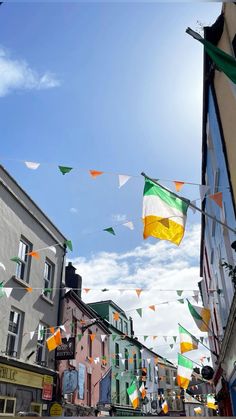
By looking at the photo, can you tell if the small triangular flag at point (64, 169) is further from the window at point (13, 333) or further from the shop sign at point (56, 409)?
the shop sign at point (56, 409)

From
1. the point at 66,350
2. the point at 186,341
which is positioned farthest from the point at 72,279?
the point at 186,341

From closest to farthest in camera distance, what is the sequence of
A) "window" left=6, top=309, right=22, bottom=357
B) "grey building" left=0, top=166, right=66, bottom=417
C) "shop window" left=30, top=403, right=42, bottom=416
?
"grey building" left=0, top=166, right=66, bottom=417
"window" left=6, top=309, right=22, bottom=357
"shop window" left=30, top=403, right=42, bottom=416

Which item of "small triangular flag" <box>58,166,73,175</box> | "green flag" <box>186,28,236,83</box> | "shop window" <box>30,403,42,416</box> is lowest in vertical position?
"shop window" <box>30,403,42,416</box>

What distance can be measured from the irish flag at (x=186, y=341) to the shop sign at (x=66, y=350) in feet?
16.1

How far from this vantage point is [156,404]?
38.8 meters

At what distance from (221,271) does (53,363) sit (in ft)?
29.7

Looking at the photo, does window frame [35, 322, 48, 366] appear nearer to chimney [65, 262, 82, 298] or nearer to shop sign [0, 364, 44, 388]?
shop sign [0, 364, 44, 388]

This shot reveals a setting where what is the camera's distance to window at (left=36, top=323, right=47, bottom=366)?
1505 centimetres

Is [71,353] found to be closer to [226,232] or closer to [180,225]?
[226,232]

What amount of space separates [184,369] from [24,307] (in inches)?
313

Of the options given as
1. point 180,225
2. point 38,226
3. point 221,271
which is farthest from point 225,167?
point 38,226

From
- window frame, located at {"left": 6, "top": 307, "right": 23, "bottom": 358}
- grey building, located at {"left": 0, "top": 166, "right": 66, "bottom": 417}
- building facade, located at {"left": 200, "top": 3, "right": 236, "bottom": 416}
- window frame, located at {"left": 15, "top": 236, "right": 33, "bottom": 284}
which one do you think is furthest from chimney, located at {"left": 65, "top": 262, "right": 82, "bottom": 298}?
building facade, located at {"left": 200, "top": 3, "right": 236, "bottom": 416}

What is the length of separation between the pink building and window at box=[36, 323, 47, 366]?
2.05 ft

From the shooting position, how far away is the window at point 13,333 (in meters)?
13.2
